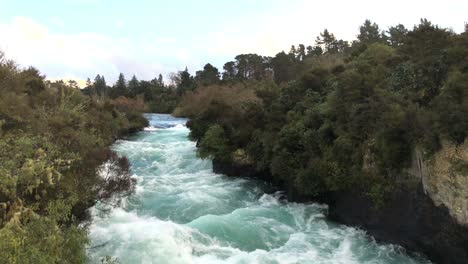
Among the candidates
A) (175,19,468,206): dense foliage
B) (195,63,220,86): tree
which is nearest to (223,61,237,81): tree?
(195,63,220,86): tree

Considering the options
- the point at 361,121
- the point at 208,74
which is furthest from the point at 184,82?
the point at 361,121

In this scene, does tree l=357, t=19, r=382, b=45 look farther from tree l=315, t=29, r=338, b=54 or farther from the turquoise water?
the turquoise water

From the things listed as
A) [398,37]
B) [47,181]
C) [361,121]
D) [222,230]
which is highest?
[398,37]

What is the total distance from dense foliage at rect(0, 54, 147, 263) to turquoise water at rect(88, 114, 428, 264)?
150 centimetres

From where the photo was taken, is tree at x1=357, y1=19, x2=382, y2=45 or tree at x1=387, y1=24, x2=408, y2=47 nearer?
tree at x1=387, y1=24, x2=408, y2=47

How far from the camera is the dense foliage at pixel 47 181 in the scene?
6973 millimetres

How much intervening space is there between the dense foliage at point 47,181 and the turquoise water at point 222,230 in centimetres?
150

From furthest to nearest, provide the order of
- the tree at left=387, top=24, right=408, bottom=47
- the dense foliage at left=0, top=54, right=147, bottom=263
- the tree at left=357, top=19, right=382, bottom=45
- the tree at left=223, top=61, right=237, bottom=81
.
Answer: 1. the tree at left=223, top=61, right=237, bottom=81
2. the tree at left=357, top=19, right=382, bottom=45
3. the tree at left=387, top=24, right=408, bottom=47
4. the dense foliage at left=0, top=54, right=147, bottom=263

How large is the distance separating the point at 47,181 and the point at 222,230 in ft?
24.0

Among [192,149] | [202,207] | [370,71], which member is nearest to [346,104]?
[370,71]

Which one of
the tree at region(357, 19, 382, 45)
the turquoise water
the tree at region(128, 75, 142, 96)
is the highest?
the tree at region(357, 19, 382, 45)

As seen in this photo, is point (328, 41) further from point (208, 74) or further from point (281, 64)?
point (208, 74)

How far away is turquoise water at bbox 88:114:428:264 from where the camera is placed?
12805 millimetres

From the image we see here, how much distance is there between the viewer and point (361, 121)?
16219mm
